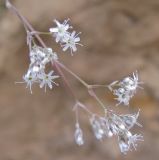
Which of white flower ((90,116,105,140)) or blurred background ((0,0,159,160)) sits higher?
blurred background ((0,0,159,160))

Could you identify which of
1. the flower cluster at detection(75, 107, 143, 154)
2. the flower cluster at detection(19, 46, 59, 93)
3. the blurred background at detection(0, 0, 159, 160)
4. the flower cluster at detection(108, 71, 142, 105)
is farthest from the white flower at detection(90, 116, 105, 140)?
the blurred background at detection(0, 0, 159, 160)

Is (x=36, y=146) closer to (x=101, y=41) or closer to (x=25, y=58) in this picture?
(x=25, y=58)

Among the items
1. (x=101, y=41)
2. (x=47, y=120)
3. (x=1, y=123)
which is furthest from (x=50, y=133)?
(x=101, y=41)

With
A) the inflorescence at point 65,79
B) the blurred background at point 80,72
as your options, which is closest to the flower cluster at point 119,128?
the inflorescence at point 65,79

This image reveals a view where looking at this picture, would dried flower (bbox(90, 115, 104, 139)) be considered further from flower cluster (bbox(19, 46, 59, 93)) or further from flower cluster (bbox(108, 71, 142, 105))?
flower cluster (bbox(19, 46, 59, 93))

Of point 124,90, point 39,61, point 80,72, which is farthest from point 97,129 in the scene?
point 80,72

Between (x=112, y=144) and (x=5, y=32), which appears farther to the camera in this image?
(x=112, y=144)

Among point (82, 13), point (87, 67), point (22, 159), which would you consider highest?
point (82, 13)

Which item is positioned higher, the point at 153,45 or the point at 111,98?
the point at 153,45
